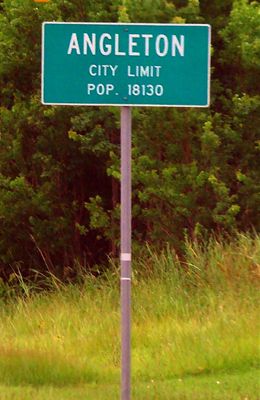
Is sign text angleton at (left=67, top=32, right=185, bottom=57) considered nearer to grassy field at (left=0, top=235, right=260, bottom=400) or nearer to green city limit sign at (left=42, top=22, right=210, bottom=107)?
green city limit sign at (left=42, top=22, right=210, bottom=107)

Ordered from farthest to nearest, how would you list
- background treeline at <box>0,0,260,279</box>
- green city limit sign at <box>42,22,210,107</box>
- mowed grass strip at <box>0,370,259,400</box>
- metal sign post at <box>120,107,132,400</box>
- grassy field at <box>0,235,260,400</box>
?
background treeline at <box>0,0,260,279</box> < grassy field at <box>0,235,260,400</box> < mowed grass strip at <box>0,370,259,400</box> < green city limit sign at <box>42,22,210,107</box> < metal sign post at <box>120,107,132,400</box>

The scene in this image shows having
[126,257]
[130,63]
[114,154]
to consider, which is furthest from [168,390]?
[114,154]

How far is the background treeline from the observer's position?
63.0ft

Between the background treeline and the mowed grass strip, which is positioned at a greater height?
the background treeline

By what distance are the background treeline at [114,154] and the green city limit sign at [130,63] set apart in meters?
9.65

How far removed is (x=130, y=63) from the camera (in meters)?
7.51

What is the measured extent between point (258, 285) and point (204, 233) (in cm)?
571

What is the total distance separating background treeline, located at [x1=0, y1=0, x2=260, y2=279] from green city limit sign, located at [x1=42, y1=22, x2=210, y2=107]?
9.65 metres

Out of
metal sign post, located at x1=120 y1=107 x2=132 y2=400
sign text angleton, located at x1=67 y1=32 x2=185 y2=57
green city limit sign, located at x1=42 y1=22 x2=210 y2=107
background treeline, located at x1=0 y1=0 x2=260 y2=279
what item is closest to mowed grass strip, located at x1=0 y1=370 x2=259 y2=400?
metal sign post, located at x1=120 y1=107 x2=132 y2=400

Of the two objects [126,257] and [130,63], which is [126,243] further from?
[130,63]

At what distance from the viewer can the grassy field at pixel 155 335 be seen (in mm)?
10000

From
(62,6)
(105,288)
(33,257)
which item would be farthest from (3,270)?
(105,288)

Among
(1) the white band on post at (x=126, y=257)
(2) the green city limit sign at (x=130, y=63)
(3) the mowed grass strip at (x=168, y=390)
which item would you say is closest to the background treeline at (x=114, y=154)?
(3) the mowed grass strip at (x=168, y=390)

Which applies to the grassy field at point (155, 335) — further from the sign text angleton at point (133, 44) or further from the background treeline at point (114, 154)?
the background treeline at point (114, 154)
